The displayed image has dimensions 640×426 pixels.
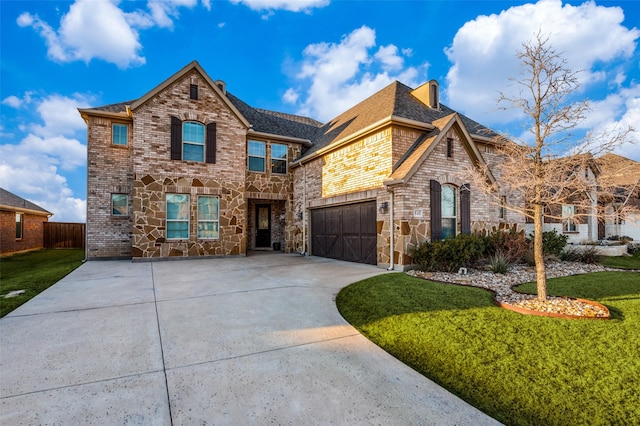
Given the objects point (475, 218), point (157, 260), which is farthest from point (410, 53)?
point (157, 260)

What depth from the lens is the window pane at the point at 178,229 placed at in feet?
41.1

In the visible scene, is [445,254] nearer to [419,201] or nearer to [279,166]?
[419,201]

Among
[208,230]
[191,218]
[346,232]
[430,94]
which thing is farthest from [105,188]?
[430,94]

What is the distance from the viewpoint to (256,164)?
14820 mm

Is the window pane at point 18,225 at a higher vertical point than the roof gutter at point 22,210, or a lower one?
lower

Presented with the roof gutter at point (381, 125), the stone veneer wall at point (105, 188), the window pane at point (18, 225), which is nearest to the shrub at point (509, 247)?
the roof gutter at point (381, 125)

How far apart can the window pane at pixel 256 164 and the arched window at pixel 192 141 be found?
2.38 metres

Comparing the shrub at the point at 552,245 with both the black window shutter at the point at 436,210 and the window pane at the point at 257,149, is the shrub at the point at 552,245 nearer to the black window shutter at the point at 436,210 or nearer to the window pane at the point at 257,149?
the black window shutter at the point at 436,210

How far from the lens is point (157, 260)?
12117mm

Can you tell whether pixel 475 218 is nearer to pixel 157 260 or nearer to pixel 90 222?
pixel 157 260

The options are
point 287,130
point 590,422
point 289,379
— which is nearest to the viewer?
point 590,422

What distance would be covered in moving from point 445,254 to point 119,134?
1430cm

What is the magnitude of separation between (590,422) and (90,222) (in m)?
15.9

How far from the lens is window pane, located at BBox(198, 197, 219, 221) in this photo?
42.9 feet
